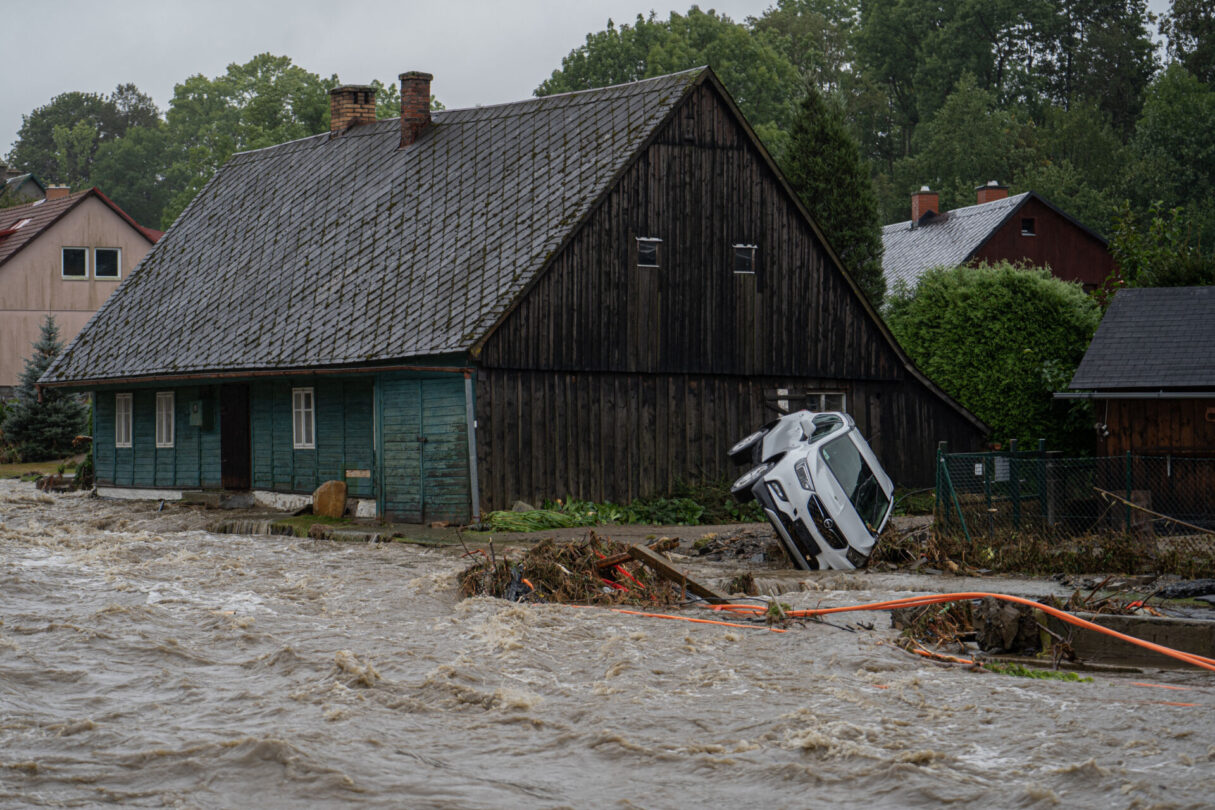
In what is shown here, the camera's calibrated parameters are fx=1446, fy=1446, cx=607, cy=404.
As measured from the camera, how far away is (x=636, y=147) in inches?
1014

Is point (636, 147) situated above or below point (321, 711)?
above

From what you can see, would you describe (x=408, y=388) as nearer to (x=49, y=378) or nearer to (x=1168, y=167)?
(x=49, y=378)

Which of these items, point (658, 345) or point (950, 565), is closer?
point (950, 565)

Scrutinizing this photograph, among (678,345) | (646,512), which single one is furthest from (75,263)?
(646,512)

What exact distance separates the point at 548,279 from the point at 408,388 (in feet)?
9.93

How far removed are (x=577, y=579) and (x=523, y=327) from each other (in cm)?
927

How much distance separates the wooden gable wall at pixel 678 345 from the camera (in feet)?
80.3

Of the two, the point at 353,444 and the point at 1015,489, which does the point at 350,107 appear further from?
the point at 1015,489

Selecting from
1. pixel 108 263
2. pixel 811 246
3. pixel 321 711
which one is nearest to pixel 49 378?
pixel 811 246

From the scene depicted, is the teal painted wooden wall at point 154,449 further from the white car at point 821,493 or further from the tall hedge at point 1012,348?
the tall hedge at point 1012,348

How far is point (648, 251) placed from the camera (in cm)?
2612

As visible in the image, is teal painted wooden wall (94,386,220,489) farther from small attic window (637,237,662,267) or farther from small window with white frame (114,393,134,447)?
small attic window (637,237,662,267)

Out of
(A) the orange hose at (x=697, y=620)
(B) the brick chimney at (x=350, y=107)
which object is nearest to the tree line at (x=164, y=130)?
(B) the brick chimney at (x=350, y=107)

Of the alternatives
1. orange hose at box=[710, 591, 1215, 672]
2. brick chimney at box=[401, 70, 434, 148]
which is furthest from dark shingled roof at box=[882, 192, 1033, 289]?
orange hose at box=[710, 591, 1215, 672]
